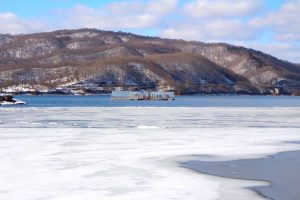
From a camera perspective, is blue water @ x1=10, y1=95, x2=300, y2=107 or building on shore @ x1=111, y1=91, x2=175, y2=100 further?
building on shore @ x1=111, y1=91, x2=175, y2=100

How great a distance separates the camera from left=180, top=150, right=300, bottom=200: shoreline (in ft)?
37.5

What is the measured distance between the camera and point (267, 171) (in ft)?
45.6

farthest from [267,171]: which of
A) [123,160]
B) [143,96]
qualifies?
[143,96]

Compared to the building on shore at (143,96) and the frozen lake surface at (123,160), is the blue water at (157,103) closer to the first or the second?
the building on shore at (143,96)

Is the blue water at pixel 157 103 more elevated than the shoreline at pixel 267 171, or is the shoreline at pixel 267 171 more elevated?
the shoreline at pixel 267 171

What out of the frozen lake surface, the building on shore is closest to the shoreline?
the frozen lake surface

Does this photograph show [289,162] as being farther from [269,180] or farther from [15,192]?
[15,192]

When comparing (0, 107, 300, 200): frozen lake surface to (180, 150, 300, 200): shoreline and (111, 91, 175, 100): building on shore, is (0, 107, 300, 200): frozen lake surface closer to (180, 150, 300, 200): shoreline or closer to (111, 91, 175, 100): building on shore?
(180, 150, 300, 200): shoreline

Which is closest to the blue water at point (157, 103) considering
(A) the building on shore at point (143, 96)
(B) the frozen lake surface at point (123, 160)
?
(A) the building on shore at point (143, 96)

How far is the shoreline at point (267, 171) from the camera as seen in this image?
451 inches

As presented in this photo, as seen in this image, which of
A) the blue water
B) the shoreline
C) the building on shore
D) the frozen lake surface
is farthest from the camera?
the building on shore

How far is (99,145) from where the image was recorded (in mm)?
19219

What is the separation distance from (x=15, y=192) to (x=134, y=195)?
2.34 metres

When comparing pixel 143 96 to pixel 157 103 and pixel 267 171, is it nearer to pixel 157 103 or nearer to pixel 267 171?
pixel 157 103
